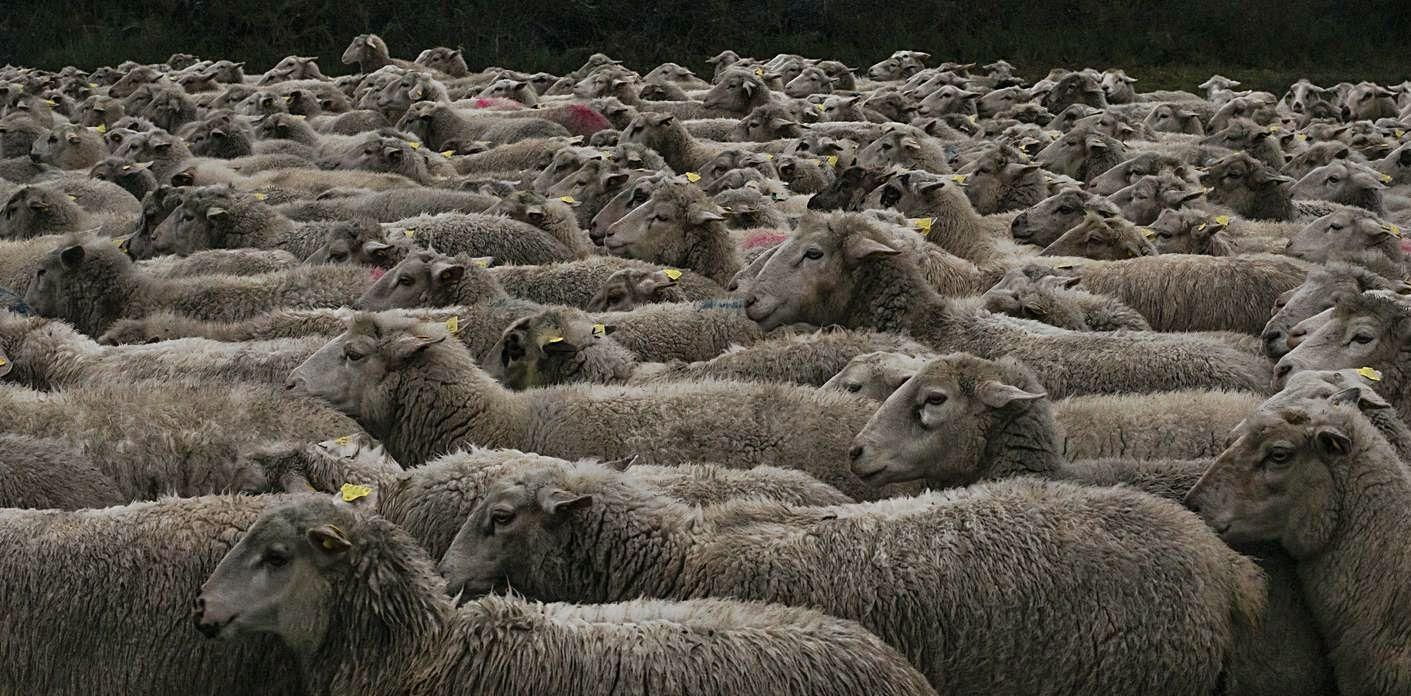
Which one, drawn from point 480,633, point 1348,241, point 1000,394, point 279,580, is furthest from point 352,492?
Answer: point 1348,241

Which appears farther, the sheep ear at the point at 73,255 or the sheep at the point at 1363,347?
the sheep ear at the point at 73,255

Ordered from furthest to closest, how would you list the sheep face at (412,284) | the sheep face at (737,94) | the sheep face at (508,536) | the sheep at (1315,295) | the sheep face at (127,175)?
the sheep face at (737,94)
the sheep face at (127,175)
the sheep face at (412,284)
the sheep at (1315,295)
the sheep face at (508,536)

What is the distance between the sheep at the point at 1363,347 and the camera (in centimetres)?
616

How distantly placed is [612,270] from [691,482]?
3.27 m

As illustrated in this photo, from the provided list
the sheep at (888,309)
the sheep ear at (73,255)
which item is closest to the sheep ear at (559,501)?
the sheep at (888,309)

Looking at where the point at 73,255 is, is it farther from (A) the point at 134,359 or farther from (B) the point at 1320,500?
(B) the point at 1320,500

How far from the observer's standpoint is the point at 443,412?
6066 millimetres

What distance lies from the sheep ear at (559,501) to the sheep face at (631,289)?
10.8 ft

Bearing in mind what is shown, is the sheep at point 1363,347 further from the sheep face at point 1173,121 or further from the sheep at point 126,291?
the sheep face at point 1173,121

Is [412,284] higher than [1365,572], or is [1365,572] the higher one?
[1365,572]

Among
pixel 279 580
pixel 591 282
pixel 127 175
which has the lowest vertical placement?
pixel 127 175

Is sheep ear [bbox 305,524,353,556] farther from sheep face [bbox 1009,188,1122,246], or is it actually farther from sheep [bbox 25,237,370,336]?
sheep face [bbox 1009,188,1122,246]

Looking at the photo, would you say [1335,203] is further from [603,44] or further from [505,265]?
[603,44]

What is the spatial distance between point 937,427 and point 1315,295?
8.54 feet
